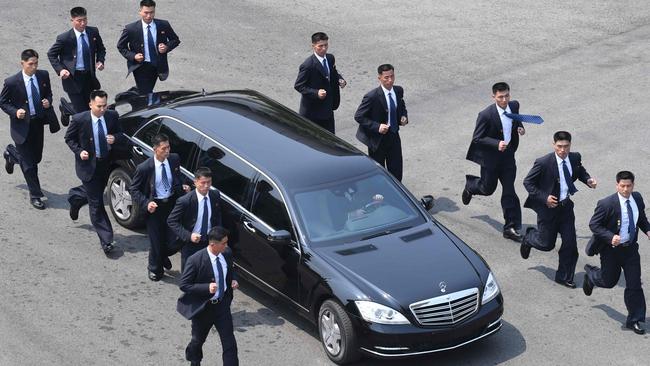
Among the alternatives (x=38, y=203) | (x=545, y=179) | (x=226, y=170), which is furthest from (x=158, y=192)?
(x=545, y=179)

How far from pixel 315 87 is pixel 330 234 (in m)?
4.46

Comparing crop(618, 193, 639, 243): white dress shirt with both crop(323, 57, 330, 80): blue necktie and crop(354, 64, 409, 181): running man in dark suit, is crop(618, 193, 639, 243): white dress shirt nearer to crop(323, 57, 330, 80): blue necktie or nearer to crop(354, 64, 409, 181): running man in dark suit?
crop(354, 64, 409, 181): running man in dark suit

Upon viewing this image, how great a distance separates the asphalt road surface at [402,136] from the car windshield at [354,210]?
1155 mm

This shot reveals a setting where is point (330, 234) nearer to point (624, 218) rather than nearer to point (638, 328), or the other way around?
point (624, 218)

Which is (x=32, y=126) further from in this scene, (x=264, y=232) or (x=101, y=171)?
(x=264, y=232)

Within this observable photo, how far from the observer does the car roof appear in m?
14.4

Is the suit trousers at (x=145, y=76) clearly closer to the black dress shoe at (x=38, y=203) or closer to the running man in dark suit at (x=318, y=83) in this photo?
the running man in dark suit at (x=318, y=83)

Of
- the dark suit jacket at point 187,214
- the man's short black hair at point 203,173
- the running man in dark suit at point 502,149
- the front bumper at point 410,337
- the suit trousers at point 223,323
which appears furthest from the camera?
the running man in dark suit at point 502,149

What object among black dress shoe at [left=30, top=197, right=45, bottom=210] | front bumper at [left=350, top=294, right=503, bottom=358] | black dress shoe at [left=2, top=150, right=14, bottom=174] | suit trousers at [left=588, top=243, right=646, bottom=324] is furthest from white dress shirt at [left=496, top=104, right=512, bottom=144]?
black dress shoe at [left=2, top=150, right=14, bottom=174]

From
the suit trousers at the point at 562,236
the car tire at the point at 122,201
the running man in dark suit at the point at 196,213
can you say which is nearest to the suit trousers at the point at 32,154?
the car tire at the point at 122,201

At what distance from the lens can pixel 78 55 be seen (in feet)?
58.2

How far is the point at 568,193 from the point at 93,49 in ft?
22.8

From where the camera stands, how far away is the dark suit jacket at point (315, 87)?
696 inches

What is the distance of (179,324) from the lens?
13.9 metres
